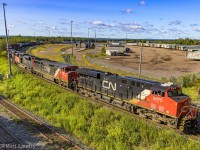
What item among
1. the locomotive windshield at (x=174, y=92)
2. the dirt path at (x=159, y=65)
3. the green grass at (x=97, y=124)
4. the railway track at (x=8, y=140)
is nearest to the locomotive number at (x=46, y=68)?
the green grass at (x=97, y=124)

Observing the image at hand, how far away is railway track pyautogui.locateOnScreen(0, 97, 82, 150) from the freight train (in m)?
7.59

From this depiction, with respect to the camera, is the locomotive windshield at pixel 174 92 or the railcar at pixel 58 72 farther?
the railcar at pixel 58 72

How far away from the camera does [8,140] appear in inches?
658

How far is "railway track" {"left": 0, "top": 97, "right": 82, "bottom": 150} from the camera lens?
15914 millimetres

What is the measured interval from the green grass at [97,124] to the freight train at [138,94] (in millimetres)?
1267

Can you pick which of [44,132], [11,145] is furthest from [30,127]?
[11,145]

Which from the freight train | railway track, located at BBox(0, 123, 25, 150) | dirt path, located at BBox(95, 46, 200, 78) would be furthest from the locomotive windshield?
dirt path, located at BBox(95, 46, 200, 78)

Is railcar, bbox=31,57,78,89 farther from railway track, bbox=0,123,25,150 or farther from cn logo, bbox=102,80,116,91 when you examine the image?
railway track, bbox=0,123,25,150

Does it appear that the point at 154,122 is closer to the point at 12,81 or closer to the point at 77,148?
the point at 77,148

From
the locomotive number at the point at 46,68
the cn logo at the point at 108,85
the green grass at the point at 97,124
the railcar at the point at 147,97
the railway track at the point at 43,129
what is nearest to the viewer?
the green grass at the point at 97,124

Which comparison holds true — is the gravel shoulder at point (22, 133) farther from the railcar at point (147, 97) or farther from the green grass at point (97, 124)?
the railcar at point (147, 97)

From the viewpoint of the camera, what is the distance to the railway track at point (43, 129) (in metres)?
15.9

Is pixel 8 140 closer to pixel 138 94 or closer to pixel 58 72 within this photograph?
pixel 138 94

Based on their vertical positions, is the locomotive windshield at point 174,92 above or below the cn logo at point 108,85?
above
